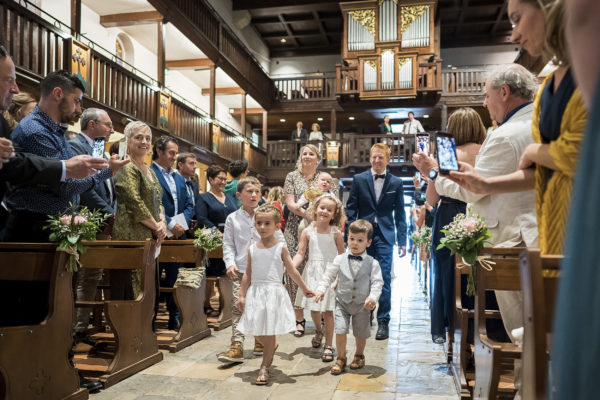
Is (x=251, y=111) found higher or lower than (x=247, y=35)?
lower

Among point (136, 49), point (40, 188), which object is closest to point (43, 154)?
point (40, 188)

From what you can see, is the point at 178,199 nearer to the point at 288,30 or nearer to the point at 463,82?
the point at 463,82

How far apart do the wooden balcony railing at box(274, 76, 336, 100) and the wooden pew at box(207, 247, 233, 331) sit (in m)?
14.5

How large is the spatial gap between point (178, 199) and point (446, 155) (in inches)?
162

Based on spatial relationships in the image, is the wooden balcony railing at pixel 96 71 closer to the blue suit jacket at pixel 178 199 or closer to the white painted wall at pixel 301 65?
the blue suit jacket at pixel 178 199

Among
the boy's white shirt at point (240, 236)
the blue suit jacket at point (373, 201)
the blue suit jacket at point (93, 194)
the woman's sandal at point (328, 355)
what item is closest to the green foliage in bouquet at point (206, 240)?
the boy's white shirt at point (240, 236)

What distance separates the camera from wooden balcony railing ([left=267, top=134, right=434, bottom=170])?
17453 mm

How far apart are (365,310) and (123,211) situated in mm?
2263

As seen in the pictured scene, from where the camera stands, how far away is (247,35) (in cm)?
1936

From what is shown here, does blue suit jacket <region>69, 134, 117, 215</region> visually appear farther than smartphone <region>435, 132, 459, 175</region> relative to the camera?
Yes

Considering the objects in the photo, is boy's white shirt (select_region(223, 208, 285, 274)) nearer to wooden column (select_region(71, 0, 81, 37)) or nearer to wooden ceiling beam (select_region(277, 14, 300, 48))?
wooden column (select_region(71, 0, 81, 37))

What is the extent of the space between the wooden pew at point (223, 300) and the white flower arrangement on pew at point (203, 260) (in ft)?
1.52

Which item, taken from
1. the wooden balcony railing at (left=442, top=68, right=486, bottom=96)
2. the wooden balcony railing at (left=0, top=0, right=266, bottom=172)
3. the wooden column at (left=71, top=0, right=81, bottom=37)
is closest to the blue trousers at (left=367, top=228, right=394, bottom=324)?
the wooden balcony railing at (left=0, top=0, right=266, bottom=172)

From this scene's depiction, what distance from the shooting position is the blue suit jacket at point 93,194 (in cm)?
408
